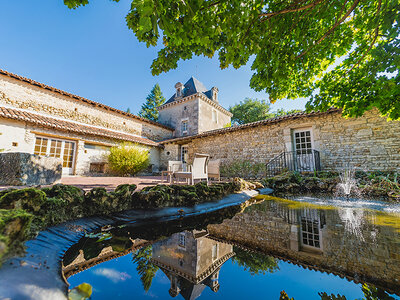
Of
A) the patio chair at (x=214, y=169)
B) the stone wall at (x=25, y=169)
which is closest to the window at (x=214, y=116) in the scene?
the patio chair at (x=214, y=169)

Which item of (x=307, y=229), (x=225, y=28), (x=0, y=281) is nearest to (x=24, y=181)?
(x=0, y=281)

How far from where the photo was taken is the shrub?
942 centimetres

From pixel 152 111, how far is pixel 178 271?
30.7 m

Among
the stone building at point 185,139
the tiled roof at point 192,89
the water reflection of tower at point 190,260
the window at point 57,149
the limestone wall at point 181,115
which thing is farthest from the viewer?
the tiled roof at point 192,89

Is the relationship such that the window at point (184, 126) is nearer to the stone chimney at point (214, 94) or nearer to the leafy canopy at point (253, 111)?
the stone chimney at point (214, 94)

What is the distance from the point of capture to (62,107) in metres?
10.0

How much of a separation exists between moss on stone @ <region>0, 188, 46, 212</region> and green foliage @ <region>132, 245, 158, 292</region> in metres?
1.08

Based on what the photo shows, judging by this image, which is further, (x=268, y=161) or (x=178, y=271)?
(x=268, y=161)

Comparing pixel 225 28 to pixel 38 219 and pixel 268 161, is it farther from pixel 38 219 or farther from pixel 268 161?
pixel 268 161

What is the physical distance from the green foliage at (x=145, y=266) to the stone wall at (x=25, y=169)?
398 centimetres

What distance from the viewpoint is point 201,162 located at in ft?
14.9

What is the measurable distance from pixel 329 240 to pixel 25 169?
5.65 metres

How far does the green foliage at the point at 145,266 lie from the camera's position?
117cm

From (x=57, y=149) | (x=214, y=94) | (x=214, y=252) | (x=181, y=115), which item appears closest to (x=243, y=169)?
(x=214, y=252)
